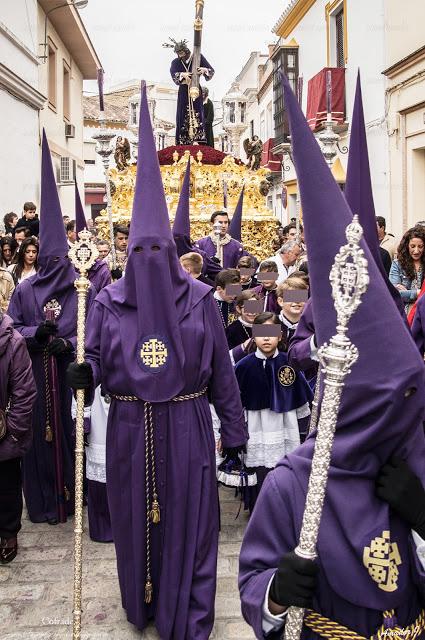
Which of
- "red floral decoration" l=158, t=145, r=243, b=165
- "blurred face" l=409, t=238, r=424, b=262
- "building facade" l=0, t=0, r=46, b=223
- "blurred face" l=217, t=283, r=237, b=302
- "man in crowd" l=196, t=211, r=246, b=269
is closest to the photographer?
"blurred face" l=217, t=283, r=237, b=302

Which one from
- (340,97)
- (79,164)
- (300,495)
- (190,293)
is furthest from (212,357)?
(79,164)

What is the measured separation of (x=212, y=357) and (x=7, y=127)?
484 inches

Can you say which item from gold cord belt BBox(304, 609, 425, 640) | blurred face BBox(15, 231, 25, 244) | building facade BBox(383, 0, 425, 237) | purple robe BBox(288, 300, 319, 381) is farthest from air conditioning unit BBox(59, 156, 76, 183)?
gold cord belt BBox(304, 609, 425, 640)

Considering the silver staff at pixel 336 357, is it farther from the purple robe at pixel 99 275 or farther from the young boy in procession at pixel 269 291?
the purple robe at pixel 99 275

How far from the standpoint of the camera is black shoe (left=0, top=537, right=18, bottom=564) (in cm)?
445

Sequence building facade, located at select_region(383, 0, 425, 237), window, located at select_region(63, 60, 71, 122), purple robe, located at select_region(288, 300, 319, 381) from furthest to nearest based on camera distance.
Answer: window, located at select_region(63, 60, 71, 122), building facade, located at select_region(383, 0, 425, 237), purple robe, located at select_region(288, 300, 319, 381)

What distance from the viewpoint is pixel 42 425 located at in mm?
5215

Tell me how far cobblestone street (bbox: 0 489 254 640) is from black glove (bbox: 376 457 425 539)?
7.01 feet

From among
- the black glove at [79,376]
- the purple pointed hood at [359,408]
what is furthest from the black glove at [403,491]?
the black glove at [79,376]

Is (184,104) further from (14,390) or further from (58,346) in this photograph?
(14,390)

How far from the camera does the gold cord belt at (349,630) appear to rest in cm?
183

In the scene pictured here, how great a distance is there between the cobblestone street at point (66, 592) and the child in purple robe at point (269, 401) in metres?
0.61

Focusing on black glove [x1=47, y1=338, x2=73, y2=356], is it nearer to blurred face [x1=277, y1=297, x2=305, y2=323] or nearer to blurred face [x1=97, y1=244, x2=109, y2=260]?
blurred face [x1=277, y1=297, x2=305, y2=323]

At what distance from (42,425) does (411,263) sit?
3.58 meters
